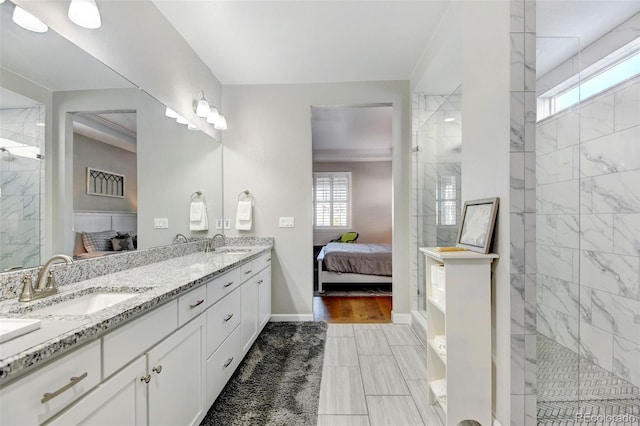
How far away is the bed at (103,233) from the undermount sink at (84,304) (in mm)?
341

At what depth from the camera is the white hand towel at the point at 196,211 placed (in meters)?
2.71

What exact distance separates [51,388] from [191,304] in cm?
72

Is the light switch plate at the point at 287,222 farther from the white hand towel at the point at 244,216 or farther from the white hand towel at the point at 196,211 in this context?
the white hand towel at the point at 196,211

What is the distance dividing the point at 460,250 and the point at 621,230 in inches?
56.0

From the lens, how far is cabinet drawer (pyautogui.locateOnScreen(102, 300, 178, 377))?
957 mm

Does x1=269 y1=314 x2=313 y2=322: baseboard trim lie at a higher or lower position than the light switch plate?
lower

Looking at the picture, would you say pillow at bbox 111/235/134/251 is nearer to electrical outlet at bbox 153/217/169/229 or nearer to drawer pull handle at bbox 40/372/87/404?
electrical outlet at bbox 153/217/169/229

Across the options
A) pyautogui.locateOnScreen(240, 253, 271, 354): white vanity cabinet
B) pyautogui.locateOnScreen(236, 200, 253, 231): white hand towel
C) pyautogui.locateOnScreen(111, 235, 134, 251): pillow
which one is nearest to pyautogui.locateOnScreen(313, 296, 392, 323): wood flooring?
pyautogui.locateOnScreen(240, 253, 271, 354): white vanity cabinet

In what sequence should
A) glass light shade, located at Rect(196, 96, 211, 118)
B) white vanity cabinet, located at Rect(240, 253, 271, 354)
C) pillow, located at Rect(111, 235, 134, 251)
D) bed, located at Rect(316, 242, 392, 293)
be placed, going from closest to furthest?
1. pillow, located at Rect(111, 235, 134, 251)
2. white vanity cabinet, located at Rect(240, 253, 271, 354)
3. glass light shade, located at Rect(196, 96, 211, 118)
4. bed, located at Rect(316, 242, 392, 293)

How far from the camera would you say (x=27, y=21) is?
4.09ft

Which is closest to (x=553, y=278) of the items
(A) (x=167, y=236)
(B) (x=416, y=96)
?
(B) (x=416, y=96)

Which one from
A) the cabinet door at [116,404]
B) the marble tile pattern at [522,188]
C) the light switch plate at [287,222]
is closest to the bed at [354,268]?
the light switch plate at [287,222]

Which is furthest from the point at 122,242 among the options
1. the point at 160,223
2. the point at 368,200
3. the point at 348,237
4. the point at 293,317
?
the point at 368,200

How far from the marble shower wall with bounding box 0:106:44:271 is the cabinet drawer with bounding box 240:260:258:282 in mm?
1221
